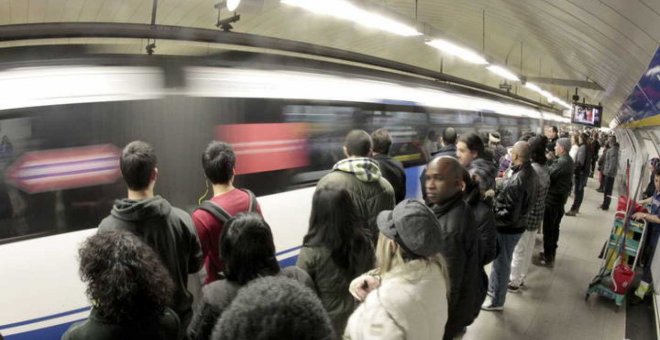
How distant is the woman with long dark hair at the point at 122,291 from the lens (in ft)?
4.76

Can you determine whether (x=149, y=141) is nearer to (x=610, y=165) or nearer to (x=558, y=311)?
(x=558, y=311)

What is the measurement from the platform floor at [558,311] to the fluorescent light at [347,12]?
367cm

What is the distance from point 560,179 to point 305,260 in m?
4.83

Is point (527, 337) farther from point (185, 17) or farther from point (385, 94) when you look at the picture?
point (185, 17)

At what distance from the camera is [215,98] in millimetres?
3963

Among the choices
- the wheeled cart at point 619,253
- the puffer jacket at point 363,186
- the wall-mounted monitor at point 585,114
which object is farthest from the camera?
the wall-mounted monitor at point 585,114

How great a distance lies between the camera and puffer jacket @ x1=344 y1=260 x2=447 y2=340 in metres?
1.51

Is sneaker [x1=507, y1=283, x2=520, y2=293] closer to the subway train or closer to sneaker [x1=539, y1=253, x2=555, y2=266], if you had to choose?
sneaker [x1=539, y1=253, x2=555, y2=266]

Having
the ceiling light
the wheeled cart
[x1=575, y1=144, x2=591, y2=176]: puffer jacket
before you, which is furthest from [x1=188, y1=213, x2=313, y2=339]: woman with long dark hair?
[x1=575, y1=144, x2=591, y2=176]: puffer jacket

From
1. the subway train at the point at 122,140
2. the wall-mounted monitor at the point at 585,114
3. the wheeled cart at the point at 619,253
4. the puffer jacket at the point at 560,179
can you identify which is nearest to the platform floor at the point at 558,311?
the wheeled cart at the point at 619,253

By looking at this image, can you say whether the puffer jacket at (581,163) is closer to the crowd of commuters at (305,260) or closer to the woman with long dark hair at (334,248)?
the crowd of commuters at (305,260)

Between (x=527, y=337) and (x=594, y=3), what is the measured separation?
448cm

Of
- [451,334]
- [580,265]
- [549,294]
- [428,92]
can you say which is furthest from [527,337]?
[428,92]

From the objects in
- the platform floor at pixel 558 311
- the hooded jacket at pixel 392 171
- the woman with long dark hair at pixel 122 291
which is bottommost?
the platform floor at pixel 558 311
